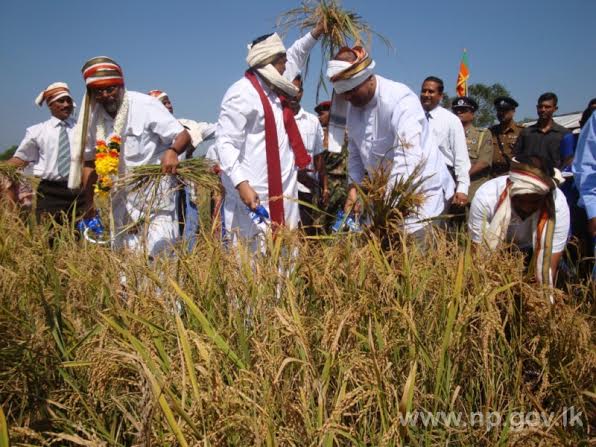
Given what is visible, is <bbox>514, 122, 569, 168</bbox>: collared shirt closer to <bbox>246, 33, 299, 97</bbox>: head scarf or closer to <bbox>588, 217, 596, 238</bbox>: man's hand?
<bbox>588, 217, 596, 238</bbox>: man's hand

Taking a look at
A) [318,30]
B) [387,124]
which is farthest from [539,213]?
[318,30]

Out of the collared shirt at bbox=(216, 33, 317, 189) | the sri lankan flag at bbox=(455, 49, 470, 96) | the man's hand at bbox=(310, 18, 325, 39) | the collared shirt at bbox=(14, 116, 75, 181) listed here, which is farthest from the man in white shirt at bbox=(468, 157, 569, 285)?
the sri lankan flag at bbox=(455, 49, 470, 96)

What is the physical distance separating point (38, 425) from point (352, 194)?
72.2 inches

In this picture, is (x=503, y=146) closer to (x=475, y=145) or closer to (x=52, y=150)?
(x=475, y=145)

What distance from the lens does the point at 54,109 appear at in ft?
17.2

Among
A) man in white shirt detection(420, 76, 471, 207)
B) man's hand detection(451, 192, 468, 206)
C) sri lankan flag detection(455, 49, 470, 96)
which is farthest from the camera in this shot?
sri lankan flag detection(455, 49, 470, 96)

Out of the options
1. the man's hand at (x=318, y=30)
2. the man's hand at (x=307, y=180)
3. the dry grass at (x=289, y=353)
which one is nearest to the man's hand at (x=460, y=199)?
the man's hand at (x=307, y=180)

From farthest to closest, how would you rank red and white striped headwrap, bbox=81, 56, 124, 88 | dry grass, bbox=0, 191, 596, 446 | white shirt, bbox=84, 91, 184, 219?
1. white shirt, bbox=84, 91, 184, 219
2. red and white striped headwrap, bbox=81, 56, 124, 88
3. dry grass, bbox=0, 191, 596, 446

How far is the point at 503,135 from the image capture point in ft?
19.1

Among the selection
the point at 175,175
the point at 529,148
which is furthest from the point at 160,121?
the point at 529,148

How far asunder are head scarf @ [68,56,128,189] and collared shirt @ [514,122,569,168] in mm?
4048

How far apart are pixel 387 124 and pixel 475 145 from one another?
2791mm

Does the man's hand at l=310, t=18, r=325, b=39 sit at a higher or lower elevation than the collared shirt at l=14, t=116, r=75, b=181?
higher

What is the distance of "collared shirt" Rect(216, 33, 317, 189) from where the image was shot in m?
3.34
